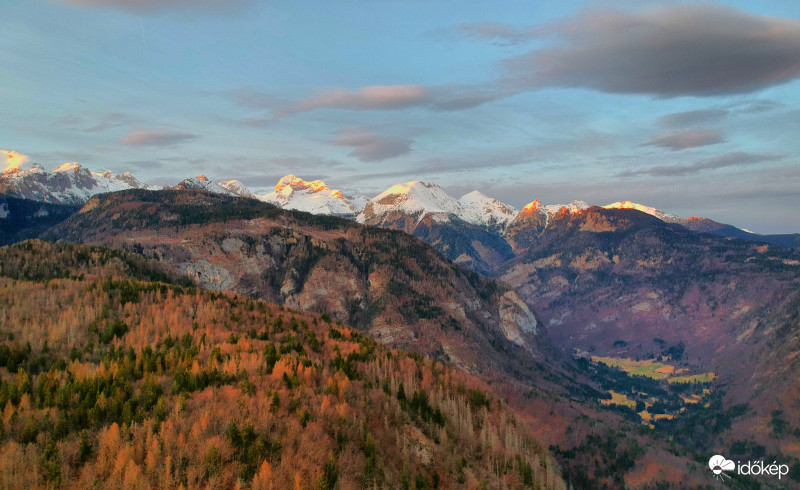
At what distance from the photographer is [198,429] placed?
39.3 meters

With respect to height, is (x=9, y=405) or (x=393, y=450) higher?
(x=9, y=405)

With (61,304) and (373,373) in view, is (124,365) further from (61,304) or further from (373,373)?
(61,304)

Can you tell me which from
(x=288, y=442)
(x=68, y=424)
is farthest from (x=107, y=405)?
(x=288, y=442)

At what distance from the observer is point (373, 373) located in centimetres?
6812

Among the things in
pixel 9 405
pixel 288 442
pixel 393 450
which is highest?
pixel 9 405

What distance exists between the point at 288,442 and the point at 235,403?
23.3 feet

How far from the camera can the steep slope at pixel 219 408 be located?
36312 millimetres

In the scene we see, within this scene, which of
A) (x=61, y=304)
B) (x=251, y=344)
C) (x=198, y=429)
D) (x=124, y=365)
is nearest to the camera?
(x=198, y=429)

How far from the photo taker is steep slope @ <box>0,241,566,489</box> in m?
36.3

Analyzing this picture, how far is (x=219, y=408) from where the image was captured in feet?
143

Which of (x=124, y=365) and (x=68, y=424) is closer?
(x=68, y=424)

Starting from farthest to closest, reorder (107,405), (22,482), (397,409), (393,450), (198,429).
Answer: (397,409) < (393,450) < (107,405) < (198,429) < (22,482)

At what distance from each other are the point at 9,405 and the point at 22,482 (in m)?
12.0

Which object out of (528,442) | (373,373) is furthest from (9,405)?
(528,442)
